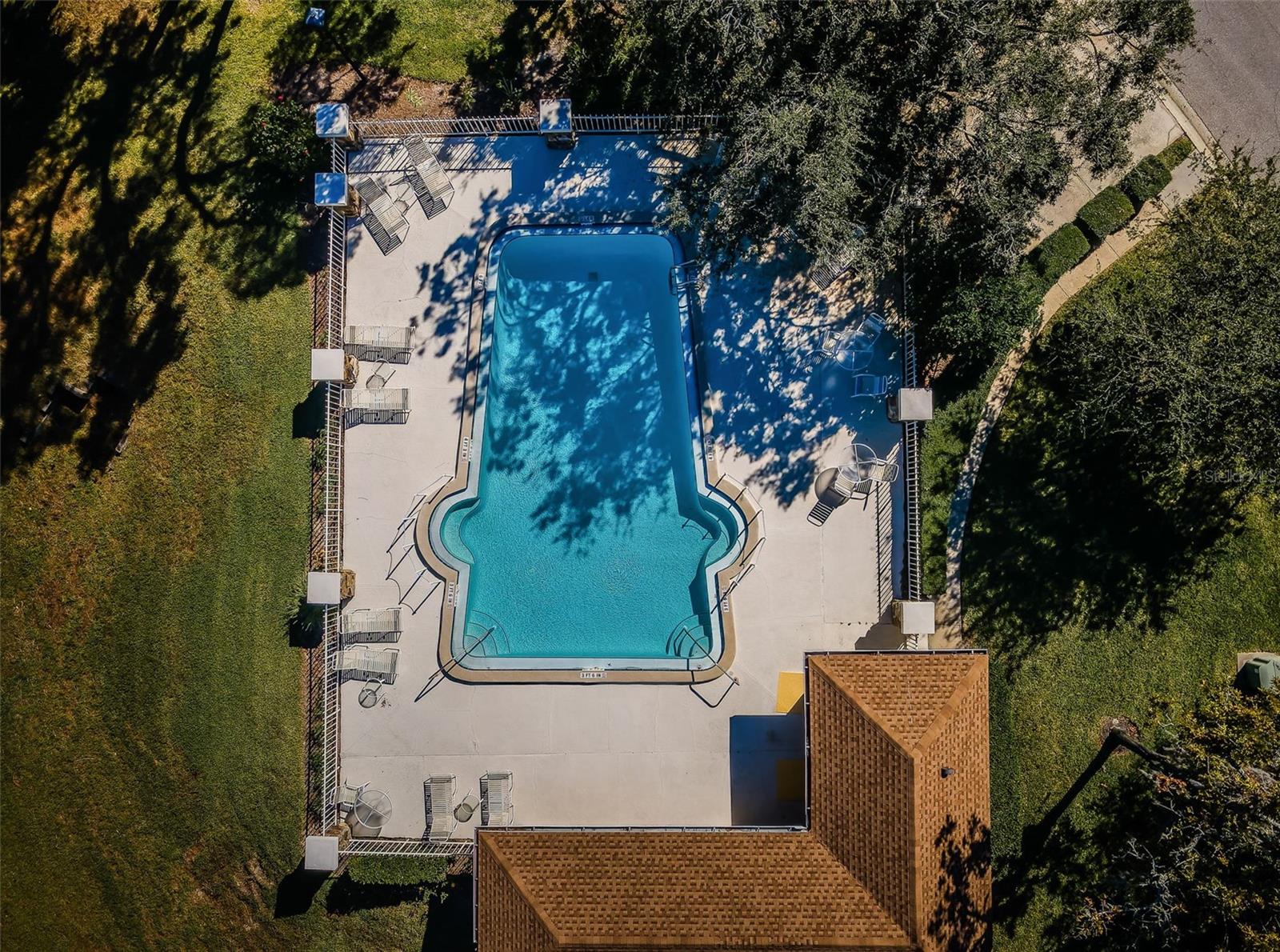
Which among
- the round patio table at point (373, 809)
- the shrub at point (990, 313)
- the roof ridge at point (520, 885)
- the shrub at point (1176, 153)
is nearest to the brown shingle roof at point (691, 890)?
the roof ridge at point (520, 885)

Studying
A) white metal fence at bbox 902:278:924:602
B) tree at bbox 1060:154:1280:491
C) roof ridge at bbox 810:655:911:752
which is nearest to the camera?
tree at bbox 1060:154:1280:491

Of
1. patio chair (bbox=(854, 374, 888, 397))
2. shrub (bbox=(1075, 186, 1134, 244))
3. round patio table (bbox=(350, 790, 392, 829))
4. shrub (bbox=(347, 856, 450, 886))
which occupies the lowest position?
shrub (bbox=(347, 856, 450, 886))

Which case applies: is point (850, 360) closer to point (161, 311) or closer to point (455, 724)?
point (455, 724)

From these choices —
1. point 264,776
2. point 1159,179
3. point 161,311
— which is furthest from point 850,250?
point 264,776

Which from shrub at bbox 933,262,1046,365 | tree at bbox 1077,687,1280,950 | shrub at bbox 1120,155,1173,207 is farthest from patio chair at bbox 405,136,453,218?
tree at bbox 1077,687,1280,950

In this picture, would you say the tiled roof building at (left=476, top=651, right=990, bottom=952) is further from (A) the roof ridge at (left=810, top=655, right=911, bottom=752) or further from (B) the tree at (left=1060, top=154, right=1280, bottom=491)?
(B) the tree at (left=1060, top=154, right=1280, bottom=491)

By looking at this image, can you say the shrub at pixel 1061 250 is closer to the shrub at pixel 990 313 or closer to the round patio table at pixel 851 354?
the shrub at pixel 990 313

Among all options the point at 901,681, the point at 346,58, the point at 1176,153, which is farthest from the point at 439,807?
the point at 1176,153
